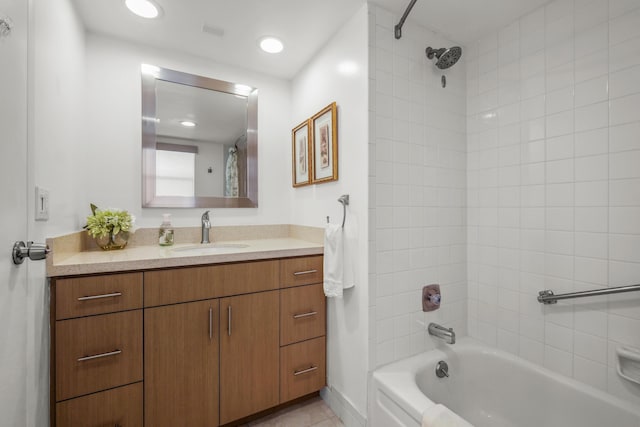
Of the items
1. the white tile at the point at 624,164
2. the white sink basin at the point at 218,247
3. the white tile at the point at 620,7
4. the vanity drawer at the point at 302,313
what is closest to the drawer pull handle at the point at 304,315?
the vanity drawer at the point at 302,313

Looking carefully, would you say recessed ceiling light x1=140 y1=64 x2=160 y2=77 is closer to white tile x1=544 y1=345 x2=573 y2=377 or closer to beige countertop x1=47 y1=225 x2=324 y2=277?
beige countertop x1=47 y1=225 x2=324 y2=277

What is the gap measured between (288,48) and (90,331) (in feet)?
6.20

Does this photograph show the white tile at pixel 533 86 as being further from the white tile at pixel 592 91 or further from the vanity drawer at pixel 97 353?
the vanity drawer at pixel 97 353

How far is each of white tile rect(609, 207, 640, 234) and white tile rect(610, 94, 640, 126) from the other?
0.39 metres

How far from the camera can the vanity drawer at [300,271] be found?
61.4 inches

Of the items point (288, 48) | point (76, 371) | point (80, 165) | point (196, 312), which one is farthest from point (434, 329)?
point (80, 165)

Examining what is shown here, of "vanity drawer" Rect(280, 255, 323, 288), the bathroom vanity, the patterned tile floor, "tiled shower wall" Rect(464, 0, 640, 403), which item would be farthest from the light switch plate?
"tiled shower wall" Rect(464, 0, 640, 403)

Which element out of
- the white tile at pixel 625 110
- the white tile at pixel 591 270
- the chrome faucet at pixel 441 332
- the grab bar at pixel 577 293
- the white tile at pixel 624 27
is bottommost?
the chrome faucet at pixel 441 332

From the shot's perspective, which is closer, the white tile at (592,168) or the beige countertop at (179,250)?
the beige countertop at (179,250)

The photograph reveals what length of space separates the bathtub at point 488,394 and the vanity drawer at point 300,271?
602 mm

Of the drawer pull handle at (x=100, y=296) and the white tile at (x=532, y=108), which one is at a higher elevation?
the white tile at (x=532, y=108)

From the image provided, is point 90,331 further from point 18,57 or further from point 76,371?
point 18,57

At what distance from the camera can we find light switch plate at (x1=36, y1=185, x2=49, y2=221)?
103 cm

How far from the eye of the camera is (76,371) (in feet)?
3.65
